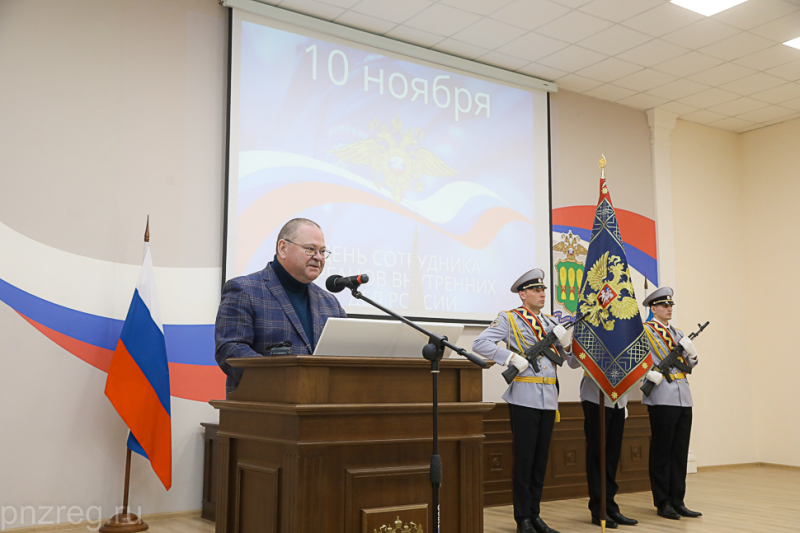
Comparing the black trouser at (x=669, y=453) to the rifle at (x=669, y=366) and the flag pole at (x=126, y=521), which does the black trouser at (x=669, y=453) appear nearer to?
the rifle at (x=669, y=366)

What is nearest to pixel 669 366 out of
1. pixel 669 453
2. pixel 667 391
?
pixel 667 391

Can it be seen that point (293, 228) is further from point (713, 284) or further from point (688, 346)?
point (713, 284)

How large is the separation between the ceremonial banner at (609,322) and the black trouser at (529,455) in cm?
43

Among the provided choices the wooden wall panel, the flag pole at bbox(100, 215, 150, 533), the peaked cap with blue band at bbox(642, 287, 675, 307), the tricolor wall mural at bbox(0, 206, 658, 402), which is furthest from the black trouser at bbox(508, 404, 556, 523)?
the flag pole at bbox(100, 215, 150, 533)

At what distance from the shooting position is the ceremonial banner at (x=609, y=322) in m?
4.13

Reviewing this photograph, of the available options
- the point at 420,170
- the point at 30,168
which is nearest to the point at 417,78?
the point at 420,170

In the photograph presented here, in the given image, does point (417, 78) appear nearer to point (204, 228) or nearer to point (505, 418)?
point (204, 228)

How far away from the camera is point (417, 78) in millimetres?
5883

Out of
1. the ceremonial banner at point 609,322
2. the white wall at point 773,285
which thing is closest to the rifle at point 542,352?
the ceremonial banner at point 609,322

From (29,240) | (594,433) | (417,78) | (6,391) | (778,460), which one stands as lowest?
(778,460)

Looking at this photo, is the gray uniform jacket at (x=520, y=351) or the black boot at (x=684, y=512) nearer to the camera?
the gray uniform jacket at (x=520, y=351)

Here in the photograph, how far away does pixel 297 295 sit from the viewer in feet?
9.75

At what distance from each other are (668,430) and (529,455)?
1.39 metres

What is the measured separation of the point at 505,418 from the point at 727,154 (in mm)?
4746
